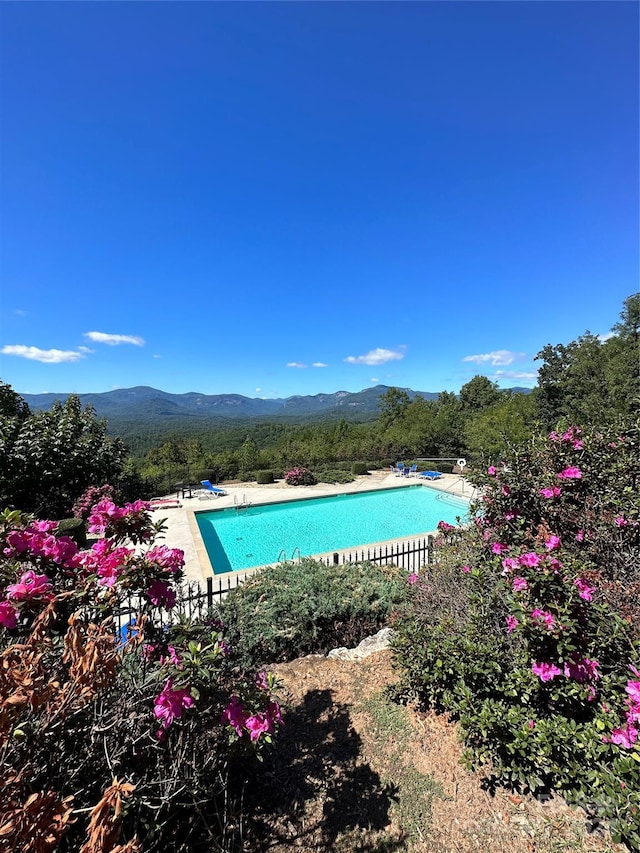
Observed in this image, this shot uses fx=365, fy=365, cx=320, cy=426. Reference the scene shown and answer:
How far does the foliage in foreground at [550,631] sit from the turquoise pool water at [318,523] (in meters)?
6.89

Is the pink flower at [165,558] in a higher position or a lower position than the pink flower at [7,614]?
higher

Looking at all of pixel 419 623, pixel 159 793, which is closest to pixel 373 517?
pixel 419 623

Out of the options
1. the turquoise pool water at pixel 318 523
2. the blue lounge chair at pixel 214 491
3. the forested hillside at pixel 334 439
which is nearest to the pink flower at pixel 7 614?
the forested hillside at pixel 334 439

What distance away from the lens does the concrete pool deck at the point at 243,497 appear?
933 cm

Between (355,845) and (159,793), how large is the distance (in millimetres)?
1331

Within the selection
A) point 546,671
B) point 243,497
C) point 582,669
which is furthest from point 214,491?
point 582,669

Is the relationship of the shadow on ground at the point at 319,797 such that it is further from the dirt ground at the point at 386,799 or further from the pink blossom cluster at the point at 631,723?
the pink blossom cluster at the point at 631,723

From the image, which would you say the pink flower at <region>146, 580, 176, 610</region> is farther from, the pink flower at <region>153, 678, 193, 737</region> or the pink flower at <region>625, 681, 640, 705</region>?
the pink flower at <region>625, 681, 640, 705</region>

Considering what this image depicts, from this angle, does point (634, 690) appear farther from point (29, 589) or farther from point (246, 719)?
point (29, 589)

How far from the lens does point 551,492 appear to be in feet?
12.3

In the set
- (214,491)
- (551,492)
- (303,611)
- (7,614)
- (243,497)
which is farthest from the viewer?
(214,491)

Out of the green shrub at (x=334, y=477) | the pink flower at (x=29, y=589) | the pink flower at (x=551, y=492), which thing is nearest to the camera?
the pink flower at (x=29, y=589)

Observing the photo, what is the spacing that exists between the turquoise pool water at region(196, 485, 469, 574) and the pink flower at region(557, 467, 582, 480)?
699cm

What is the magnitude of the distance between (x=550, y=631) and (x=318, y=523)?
1267cm
